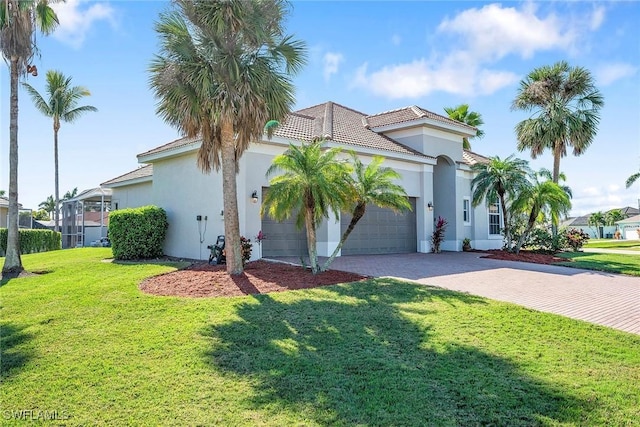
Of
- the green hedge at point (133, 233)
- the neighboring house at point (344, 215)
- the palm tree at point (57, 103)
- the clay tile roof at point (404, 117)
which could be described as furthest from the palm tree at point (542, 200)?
the palm tree at point (57, 103)

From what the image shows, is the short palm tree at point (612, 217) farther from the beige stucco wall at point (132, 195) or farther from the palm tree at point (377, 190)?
the beige stucco wall at point (132, 195)

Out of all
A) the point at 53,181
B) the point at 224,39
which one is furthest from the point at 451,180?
the point at 53,181

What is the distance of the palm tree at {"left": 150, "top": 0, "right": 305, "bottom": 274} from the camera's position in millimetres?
10992

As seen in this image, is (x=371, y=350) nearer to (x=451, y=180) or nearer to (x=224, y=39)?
(x=224, y=39)

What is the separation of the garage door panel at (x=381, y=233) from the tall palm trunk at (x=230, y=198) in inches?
287

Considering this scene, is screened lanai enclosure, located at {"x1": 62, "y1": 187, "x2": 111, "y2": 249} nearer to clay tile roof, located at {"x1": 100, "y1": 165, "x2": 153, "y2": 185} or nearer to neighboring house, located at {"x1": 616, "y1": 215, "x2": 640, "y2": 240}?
clay tile roof, located at {"x1": 100, "y1": 165, "x2": 153, "y2": 185}

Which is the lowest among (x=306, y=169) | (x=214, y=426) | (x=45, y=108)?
(x=214, y=426)

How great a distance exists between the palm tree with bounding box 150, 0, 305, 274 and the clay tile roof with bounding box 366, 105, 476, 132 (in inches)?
459

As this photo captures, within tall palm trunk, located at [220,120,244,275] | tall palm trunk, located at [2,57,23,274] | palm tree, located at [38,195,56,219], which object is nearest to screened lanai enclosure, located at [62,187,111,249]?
tall palm trunk, located at [2,57,23,274]

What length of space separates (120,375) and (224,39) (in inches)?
348

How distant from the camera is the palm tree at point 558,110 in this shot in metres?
24.8

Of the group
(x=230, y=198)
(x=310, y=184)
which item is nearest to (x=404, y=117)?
(x=310, y=184)

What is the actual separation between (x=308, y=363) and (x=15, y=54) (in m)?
14.1

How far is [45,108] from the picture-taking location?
28.6m
